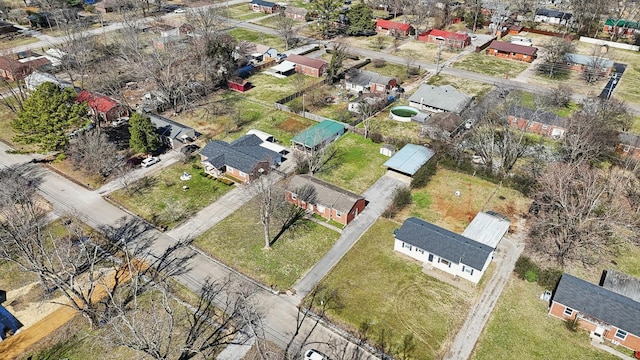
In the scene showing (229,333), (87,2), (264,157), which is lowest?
(229,333)

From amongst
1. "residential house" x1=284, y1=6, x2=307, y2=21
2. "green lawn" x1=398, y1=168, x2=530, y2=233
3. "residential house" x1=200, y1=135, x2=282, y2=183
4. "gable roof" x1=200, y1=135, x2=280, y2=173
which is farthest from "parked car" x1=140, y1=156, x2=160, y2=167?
"residential house" x1=284, y1=6, x2=307, y2=21

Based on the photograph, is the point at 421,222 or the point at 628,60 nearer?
the point at 421,222

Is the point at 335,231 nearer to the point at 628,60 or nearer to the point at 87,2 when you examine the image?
the point at 628,60

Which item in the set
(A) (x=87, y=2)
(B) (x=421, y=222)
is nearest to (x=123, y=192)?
(B) (x=421, y=222)

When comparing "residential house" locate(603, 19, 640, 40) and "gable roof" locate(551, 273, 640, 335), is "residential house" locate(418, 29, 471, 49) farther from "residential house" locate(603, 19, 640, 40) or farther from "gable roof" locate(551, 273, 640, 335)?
"gable roof" locate(551, 273, 640, 335)

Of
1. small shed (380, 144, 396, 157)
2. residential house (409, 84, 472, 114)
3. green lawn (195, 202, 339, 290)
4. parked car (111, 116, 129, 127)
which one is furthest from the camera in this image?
residential house (409, 84, 472, 114)

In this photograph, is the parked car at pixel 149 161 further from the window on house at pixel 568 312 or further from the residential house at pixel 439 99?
the window on house at pixel 568 312

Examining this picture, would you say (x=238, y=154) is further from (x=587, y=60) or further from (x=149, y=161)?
(x=587, y=60)

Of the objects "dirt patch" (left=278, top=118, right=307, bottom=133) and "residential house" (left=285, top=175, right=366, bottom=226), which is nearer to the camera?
"residential house" (left=285, top=175, right=366, bottom=226)
